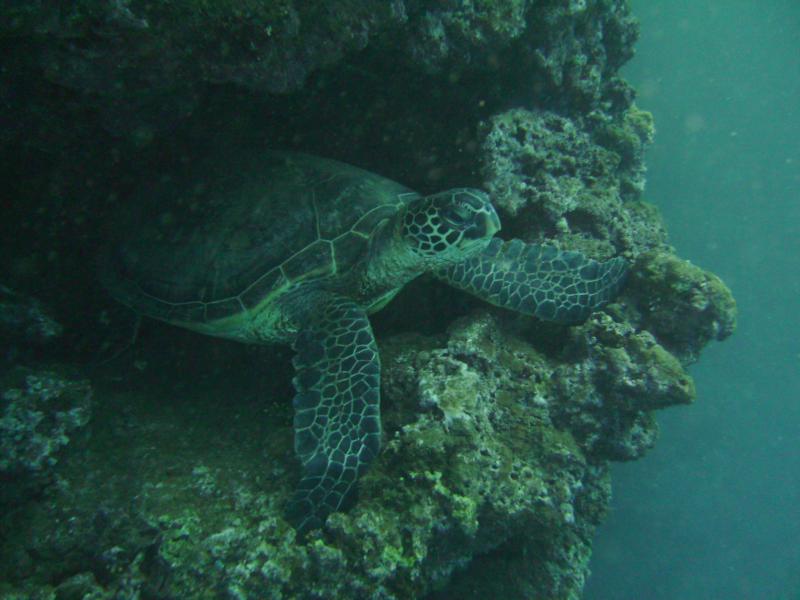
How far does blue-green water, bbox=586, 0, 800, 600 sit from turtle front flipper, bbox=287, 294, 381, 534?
20072mm

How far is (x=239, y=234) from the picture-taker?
3906 millimetres

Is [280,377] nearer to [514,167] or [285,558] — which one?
[285,558]

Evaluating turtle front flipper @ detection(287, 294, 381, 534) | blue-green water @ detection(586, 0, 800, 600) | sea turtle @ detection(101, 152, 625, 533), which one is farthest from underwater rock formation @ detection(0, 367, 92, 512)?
blue-green water @ detection(586, 0, 800, 600)

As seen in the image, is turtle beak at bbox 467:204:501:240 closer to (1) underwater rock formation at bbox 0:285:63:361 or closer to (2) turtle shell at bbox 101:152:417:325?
(2) turtle shell at bbox 101:152:417:325

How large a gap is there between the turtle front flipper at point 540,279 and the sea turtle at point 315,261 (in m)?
0.01

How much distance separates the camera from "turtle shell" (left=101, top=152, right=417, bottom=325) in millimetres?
3779

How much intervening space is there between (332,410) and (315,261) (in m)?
1.34

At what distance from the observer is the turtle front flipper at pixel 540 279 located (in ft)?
13.1

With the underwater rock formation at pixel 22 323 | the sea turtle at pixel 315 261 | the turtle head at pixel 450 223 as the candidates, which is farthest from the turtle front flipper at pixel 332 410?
the underwater rock formation at pixel 22 323

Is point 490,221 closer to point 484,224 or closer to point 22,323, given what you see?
point 484,224

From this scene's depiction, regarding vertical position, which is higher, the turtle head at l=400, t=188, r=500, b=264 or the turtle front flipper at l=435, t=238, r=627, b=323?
the turtle head at l=400, t=188, r=500, b=264

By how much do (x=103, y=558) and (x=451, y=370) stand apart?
2564 mm

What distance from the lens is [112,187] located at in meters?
4.35

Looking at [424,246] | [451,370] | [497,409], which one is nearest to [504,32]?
[424,246]
